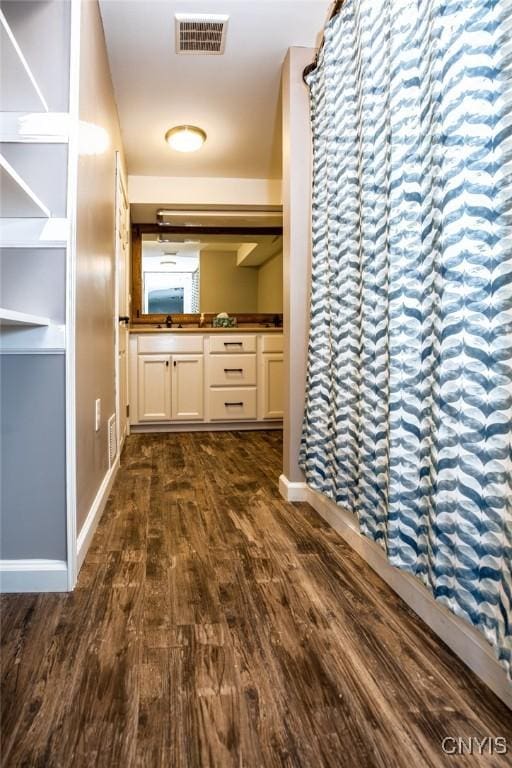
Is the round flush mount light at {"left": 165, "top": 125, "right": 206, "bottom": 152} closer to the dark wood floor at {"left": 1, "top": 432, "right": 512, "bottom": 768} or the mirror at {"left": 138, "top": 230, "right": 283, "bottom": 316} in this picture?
the mirror at {"left": 138, "top": 230, "right": 283, "bottom": 316}

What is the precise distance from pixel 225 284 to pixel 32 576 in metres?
3.69

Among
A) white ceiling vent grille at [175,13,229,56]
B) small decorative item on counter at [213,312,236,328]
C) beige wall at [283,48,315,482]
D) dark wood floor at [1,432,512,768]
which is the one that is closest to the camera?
dark wood floor at [1,432,512,768]

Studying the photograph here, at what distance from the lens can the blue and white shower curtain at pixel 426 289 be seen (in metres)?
0.99

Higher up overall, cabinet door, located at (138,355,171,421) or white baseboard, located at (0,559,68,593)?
cabinet door, located at (138,355,171,421)

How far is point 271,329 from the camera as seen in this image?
4.27 meters

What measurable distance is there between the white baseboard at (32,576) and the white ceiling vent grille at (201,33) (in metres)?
2.22

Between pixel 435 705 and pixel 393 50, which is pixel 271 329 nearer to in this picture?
pixel 393 50

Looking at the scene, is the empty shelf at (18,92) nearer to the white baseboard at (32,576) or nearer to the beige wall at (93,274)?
the beige wall at (93,274)

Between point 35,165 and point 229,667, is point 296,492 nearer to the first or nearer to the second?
point 229,667

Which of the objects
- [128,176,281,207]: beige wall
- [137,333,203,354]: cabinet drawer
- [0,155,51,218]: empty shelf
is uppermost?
[128,176,281,207]: beige wall

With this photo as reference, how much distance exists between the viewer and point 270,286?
480 centimetres

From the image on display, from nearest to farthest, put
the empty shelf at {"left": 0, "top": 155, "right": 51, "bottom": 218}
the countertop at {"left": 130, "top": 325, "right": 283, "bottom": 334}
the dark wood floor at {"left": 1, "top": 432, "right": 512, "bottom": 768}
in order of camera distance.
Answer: the dark wood floor at {"left": 1, "top": 432, "right": 512, "bottom": 768} → the empty shelf at {"left": 0, "top": 155, "right": 51, "bottom": 218} → the countertop at {"left": 130, "top": 325, "right": 283, "bottom": 334}

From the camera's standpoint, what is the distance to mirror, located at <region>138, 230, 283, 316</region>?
15.4 feet

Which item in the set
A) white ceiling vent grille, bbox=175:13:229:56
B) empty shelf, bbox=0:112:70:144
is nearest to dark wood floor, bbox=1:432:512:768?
empty shelf, bbox=0:112:70:144
